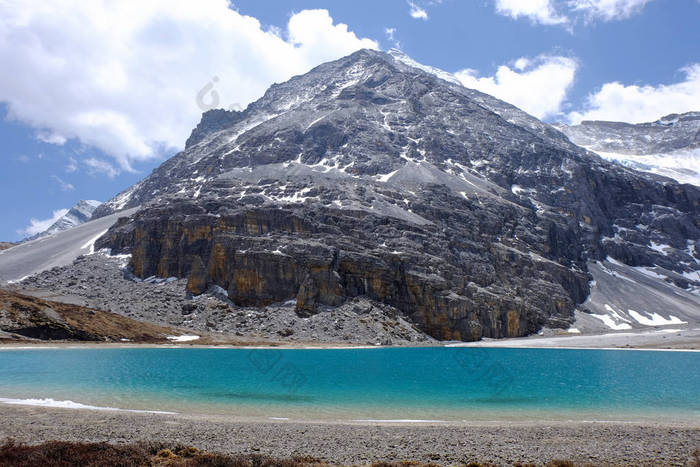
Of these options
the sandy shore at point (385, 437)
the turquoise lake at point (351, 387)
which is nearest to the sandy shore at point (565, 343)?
the turquoise lake at point (351, 387)

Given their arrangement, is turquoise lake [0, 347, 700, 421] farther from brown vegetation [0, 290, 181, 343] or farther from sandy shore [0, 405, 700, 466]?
brown vegetation [0, 290, 181, 343]

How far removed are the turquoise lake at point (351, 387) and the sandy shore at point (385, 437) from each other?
359 cm

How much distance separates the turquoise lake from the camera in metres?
28.4

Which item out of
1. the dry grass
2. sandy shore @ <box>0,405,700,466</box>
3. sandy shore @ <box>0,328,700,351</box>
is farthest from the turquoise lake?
sandy shore @ <box>0,328,700,351</box>

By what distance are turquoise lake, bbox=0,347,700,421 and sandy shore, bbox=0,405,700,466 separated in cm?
359

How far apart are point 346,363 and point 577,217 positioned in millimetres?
172036

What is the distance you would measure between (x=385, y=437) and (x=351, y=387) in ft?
56.5

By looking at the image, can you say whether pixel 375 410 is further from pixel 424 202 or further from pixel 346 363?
pixel 424 202

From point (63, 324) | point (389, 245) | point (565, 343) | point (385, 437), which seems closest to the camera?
point (385, 437)

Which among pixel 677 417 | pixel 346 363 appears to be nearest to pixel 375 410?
Result: pixel 677 417

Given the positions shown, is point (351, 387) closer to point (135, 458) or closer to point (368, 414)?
point (368, 414)

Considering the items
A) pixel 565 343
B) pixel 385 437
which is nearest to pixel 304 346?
pixel 565 343

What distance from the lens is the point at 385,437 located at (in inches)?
815

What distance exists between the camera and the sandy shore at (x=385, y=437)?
58.8 ft
